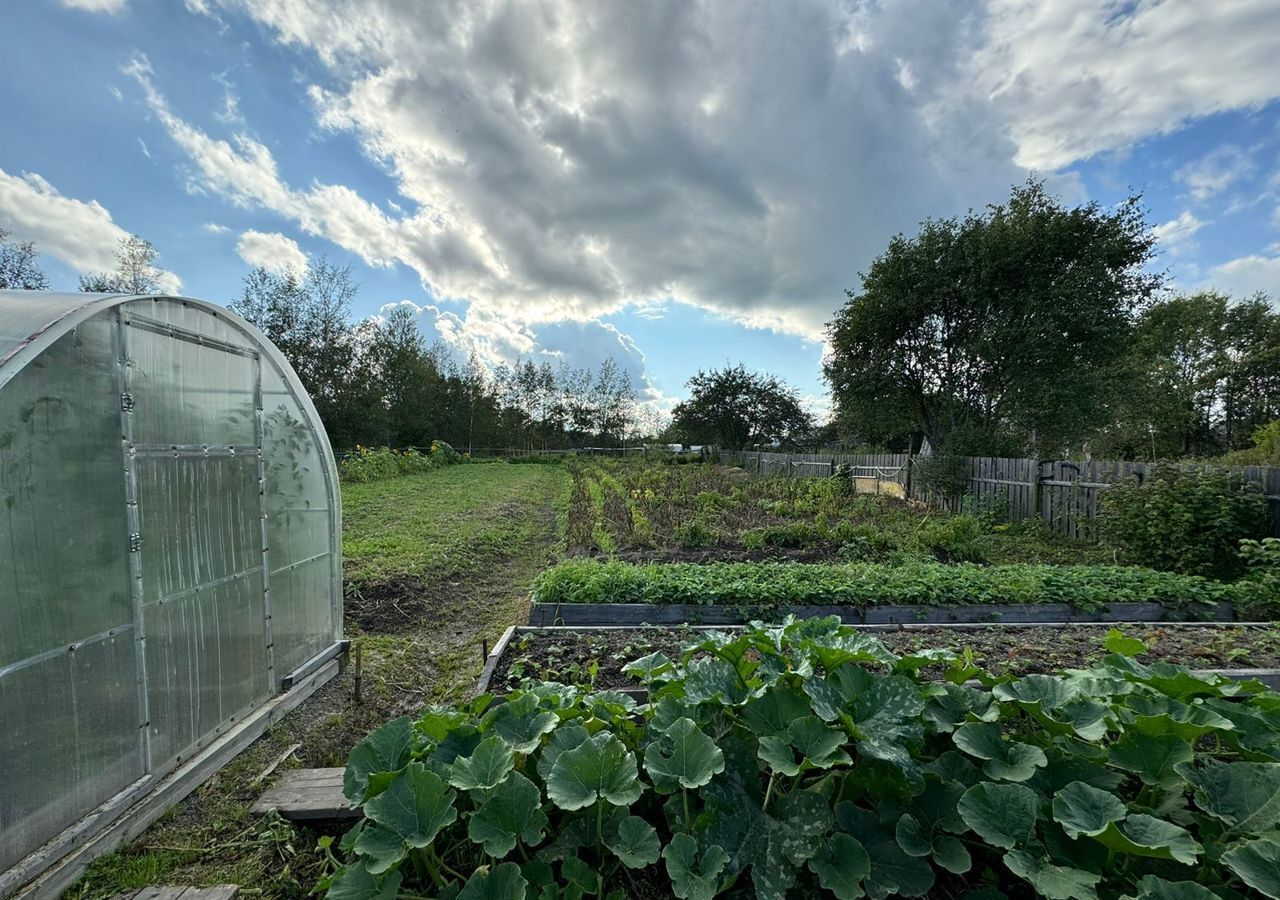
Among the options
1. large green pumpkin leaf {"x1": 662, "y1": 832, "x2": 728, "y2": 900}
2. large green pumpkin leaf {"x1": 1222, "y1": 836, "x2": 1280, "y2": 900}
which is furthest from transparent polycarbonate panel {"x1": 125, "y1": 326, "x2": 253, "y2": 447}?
large green pumpkin leaf {"x1": 1222, "y1": 836, "x2": 1280, "y2": 900}

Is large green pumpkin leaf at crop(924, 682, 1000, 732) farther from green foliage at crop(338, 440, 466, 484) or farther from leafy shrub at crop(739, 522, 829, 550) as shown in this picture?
green foliage at crop(338, 440, 466, 484)

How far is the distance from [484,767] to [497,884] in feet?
0.88

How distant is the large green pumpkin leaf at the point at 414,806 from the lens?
4.56 ft

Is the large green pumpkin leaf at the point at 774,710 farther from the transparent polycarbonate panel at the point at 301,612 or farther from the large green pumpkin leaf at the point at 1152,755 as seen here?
the transparent polycarbonate panel at the point at 301,612

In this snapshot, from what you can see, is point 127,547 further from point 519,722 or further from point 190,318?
point 519,722

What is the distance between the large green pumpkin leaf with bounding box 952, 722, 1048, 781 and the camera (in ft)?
4.60

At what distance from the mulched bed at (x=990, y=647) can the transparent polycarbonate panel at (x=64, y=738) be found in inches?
71.2

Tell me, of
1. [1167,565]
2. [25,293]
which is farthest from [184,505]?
[1167,565]

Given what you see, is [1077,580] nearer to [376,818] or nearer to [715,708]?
[715,708]

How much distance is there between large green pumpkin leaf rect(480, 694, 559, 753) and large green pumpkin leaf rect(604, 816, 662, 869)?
0.36 m

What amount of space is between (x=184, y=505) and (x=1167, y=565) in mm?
10258

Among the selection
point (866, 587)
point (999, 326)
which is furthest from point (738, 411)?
point (866, 587)

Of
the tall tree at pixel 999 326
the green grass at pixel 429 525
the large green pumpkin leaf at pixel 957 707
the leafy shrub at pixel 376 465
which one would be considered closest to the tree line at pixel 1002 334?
the tall tree at pixel 999 326

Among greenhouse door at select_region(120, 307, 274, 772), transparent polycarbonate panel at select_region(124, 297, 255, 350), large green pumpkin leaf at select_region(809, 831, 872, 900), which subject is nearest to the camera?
large green pumpkin leaf at select_region(809, 831, 872, 900)
